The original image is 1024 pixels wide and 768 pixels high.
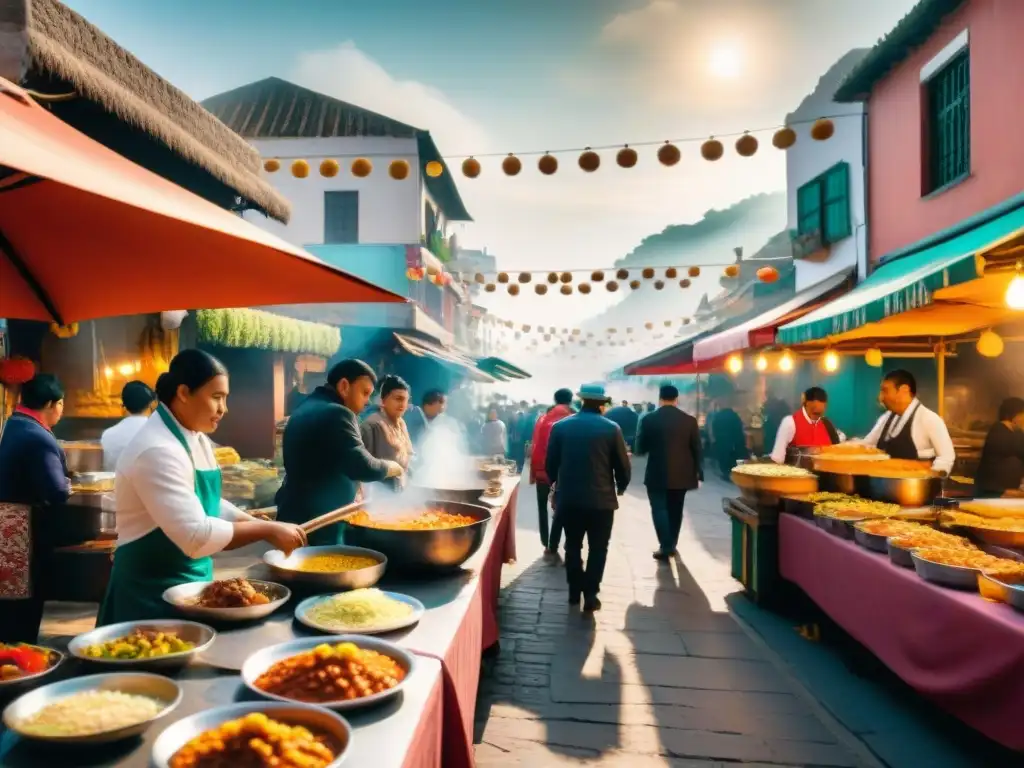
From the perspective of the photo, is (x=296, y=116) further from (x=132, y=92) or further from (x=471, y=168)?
(x=132, y=92)

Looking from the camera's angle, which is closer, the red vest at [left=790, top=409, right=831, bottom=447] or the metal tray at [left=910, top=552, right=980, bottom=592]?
the metal tray at [left=910, top=552, right=980, bottom=592]

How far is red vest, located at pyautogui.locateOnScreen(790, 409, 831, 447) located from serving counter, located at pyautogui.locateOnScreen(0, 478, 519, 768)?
5.23 metres

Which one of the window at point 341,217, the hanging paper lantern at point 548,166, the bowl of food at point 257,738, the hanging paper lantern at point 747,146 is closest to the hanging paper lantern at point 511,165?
the hanging paper lantern at point 548,166

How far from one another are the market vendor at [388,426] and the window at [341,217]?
54.8 feet

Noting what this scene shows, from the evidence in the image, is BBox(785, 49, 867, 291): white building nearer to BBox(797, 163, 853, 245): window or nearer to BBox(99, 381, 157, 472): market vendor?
BBox(797, 163, 853, 245): window

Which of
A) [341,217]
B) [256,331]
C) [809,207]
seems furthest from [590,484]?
[341,217]

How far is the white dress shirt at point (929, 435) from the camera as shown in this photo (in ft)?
19.6

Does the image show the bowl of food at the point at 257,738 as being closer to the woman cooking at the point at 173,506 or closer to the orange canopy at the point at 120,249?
the woman cooking at the point at 173,506

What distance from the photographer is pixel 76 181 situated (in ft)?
4.53

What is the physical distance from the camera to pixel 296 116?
859 inches

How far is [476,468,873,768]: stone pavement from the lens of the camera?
3.70 meters

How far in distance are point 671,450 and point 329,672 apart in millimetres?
6372

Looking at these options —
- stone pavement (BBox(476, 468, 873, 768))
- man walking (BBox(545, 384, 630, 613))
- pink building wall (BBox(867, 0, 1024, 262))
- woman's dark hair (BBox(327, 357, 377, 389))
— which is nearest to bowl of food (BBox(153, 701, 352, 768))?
stone pavement (BBox(476, 468, 873, 768))

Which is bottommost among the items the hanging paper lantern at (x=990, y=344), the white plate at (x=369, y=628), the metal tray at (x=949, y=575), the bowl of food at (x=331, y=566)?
the metal tray at (x=949, y=575)
